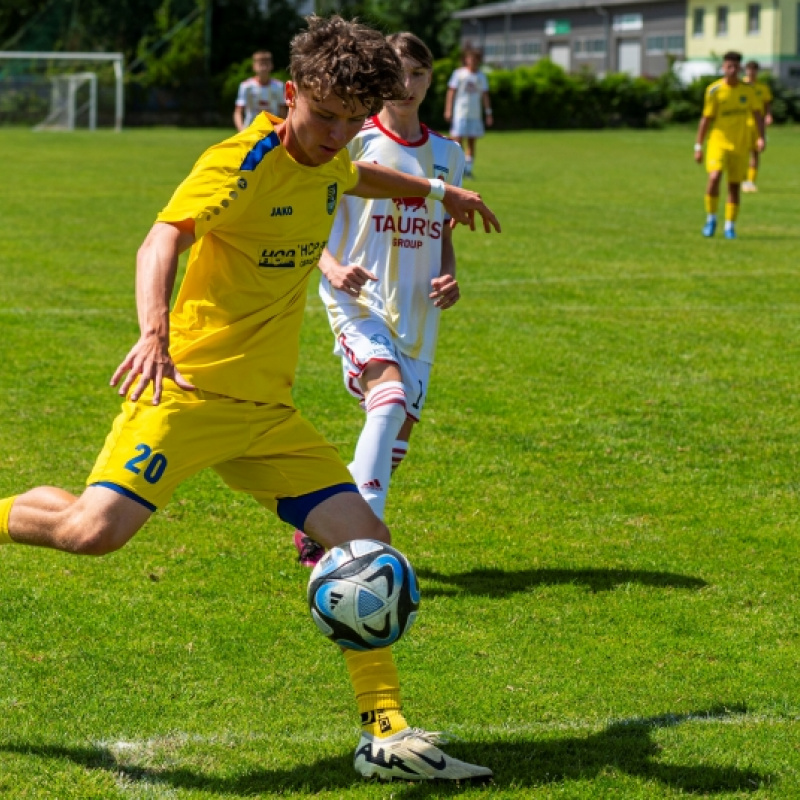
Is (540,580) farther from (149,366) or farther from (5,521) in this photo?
(149,366)

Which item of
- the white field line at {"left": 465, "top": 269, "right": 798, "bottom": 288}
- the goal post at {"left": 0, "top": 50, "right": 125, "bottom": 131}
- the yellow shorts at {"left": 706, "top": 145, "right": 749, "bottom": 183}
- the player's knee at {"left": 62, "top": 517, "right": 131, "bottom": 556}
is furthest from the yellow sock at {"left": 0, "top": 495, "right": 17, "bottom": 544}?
the goal post at {"left": 0, "top": 50, "right": 125, "bottom": 131}

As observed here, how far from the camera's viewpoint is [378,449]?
224 inches

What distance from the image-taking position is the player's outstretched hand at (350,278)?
19.1 ft

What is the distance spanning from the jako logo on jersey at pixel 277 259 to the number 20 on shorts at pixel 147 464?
2.28 ft

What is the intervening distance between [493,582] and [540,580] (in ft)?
0.67

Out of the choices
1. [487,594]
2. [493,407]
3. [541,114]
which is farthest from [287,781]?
[541,114]

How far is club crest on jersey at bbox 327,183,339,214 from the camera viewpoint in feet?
14.8

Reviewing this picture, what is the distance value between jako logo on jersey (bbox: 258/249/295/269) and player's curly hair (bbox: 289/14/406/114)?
520mm

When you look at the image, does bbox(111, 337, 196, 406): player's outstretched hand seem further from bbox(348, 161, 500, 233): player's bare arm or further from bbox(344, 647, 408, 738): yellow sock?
bbox(348, 161, 500, 233): player's bare arm

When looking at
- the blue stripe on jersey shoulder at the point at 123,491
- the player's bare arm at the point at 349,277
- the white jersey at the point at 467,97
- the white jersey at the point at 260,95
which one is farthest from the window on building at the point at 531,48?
the blue stripe on jersey shoulder at the point at 123,491

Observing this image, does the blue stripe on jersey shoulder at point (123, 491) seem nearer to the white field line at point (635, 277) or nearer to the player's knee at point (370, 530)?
the player's knee at point (370, 530)

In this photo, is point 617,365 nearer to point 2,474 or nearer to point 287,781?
point 2,474

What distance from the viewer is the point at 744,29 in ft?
232

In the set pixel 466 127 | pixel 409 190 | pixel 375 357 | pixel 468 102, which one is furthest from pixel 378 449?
pixel 466 127
